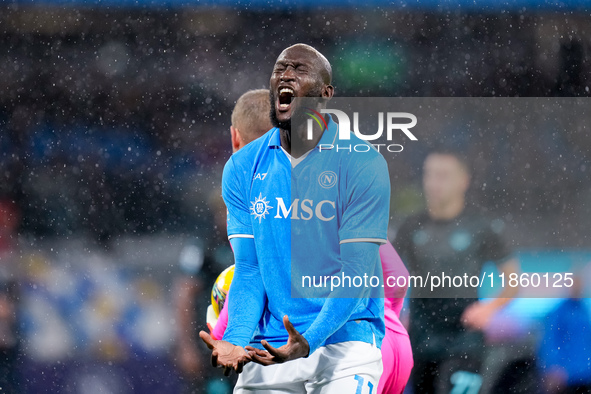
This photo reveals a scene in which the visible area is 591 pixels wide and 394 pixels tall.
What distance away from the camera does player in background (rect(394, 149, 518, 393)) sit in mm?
3381

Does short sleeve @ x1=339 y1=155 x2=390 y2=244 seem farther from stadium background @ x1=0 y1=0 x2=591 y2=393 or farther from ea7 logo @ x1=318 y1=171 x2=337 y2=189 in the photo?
stadium background @ x1=0 y1=0 x2=591 y2=393

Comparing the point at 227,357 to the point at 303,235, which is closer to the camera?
the point at 227,357

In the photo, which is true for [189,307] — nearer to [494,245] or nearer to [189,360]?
[189,360]

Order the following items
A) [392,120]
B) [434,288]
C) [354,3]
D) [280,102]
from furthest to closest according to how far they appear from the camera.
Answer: [434,288] < [354,3] < [392,120] < [280,102]

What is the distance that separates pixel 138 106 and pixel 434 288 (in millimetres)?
1746

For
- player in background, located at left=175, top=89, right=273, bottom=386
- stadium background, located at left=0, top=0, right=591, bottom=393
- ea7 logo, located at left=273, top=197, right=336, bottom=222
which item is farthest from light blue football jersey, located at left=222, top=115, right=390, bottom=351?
player in background, located at left=175, top=89, right=273, bottom=386

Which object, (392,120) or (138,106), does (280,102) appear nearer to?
(392,120)

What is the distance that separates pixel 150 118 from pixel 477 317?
1842 mm

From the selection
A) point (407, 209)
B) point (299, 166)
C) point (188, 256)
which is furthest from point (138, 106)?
point (299, 166)

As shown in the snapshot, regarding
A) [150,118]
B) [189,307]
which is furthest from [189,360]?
[150,118]

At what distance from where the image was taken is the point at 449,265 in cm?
348

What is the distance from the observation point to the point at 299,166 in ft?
6.53

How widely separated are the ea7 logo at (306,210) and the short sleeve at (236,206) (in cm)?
9

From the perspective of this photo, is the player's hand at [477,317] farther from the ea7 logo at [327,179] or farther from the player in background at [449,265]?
the ea7 logo at [327,179]
